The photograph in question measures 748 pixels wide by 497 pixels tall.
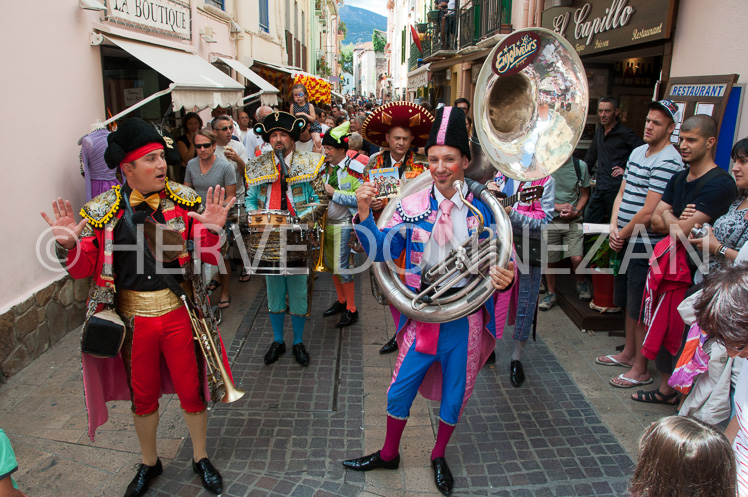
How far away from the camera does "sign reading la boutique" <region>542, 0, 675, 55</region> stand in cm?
558

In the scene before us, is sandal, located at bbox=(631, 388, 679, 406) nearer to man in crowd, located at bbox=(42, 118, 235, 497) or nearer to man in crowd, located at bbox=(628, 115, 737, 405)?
man in crowd, located at bbox=(628, 115, 737, 405)

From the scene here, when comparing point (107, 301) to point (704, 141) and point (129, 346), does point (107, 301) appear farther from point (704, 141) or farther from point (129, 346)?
point (704, 141)

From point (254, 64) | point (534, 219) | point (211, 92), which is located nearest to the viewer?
point (534, 219)

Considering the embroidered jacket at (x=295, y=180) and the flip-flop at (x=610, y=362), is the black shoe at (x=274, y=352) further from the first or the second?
the flip-flop at (x=610, y=362)

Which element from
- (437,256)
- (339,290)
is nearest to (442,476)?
(437,256)

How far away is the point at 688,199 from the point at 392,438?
2595 mm

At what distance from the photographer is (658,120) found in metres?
4.11

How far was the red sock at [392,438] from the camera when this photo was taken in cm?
303

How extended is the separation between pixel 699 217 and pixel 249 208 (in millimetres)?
3376

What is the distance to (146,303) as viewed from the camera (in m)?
2.86

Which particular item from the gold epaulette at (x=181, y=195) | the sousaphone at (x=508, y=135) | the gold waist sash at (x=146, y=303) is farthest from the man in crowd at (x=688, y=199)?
the gold waist sash at (x=146, y=303)

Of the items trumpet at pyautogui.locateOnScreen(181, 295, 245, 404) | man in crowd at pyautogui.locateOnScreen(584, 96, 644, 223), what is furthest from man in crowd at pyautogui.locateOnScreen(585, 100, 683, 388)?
trumpet at pyautogui.locateOnScreen(181, 295, 245, 404)

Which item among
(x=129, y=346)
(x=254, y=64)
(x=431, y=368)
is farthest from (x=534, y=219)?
(x=254, y=64)

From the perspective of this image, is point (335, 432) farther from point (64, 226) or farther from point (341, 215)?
point (341, 215)
